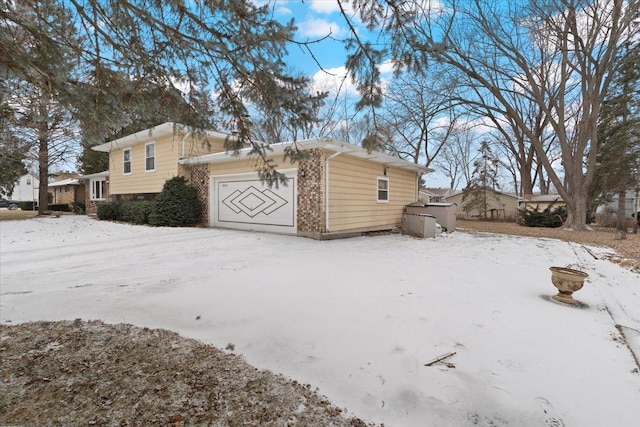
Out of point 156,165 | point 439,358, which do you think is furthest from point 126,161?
point 439,358

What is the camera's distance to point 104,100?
3.11m

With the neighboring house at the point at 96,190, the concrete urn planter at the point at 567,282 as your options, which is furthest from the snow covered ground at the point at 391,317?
the neighboring house at the point at 96,190

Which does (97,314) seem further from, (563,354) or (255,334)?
Answer: (563,354)

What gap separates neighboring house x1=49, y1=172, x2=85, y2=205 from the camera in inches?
960

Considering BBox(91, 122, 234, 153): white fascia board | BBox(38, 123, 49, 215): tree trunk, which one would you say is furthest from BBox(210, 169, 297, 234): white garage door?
BBox(38, 123, 49, 215): tree trunk

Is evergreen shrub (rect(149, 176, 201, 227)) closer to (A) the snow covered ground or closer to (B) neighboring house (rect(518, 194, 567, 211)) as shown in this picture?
(A) the snow covered ground

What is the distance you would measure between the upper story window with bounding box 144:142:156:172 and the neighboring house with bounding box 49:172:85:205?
14432 mm

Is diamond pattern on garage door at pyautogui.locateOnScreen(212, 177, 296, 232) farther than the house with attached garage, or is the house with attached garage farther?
→ diamond pattern on garage door at pyautogui.locateOnScreen(212, 177, 296, 232)

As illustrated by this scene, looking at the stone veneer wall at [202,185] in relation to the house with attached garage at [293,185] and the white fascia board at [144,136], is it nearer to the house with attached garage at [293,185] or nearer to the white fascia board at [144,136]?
the house with attached garage at [293,185]

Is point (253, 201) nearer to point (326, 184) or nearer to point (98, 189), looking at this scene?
point (326, 184)

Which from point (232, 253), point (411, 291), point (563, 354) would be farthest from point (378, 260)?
point (563, 354)

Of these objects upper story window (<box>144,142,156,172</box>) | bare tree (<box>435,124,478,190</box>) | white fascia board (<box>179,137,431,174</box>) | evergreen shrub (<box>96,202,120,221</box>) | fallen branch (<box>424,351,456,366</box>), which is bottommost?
fallen branch (<box>424,351,456,366</box>)

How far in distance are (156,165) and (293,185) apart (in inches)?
274

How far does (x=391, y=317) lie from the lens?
317 centimetres
